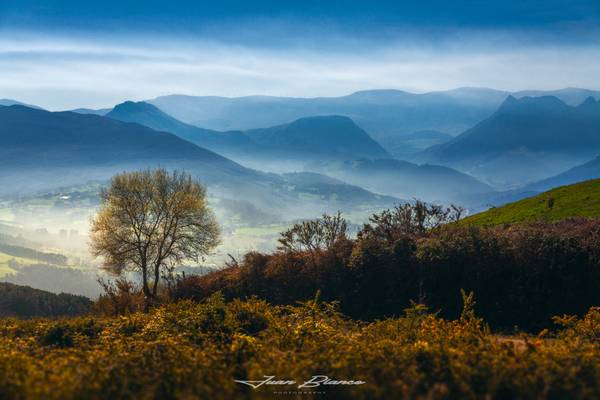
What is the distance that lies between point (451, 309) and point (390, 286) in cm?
Answer: 253

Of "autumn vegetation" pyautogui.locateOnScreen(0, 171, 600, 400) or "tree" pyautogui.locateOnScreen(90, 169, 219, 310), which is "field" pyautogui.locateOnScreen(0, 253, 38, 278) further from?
"autumn vegetation" pyautogui.locateOnScreen(0, 171, 600, 400)

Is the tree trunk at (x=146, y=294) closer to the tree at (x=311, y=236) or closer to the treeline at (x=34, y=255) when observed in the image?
the tree at (x=311, y=236)

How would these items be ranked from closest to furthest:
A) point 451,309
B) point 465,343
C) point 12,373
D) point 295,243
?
1. point 12,373
2. point 465,343
3. point 451,309
4. point 295,243

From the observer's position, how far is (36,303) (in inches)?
2366

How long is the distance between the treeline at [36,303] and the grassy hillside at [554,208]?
38110mm

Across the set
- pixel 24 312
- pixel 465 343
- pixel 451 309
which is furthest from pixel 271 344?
pixel 24 312

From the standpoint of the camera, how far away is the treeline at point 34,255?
18300 centimetres

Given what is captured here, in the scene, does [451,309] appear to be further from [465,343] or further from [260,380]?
[260,380]

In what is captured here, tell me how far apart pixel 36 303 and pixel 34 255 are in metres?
140

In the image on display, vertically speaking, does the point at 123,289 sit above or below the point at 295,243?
below

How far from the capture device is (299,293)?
25.1m

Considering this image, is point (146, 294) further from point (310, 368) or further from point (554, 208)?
point (310, 368)

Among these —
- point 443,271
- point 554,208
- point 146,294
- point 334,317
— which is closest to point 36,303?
point 146,294

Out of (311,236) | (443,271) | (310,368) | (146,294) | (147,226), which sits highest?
(310,368)
